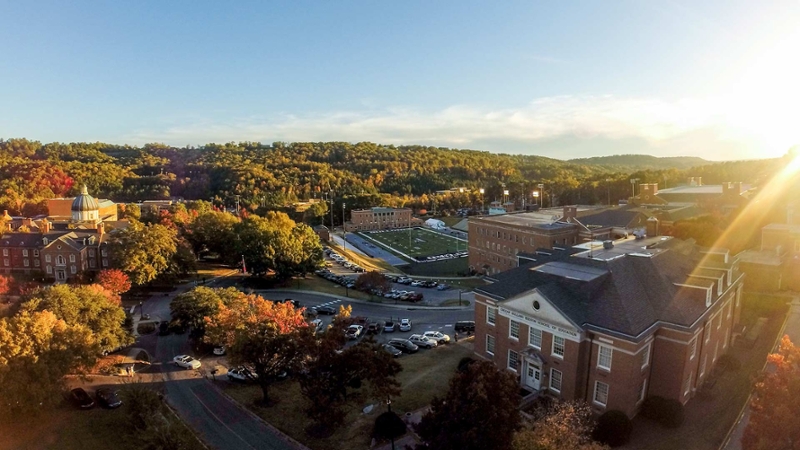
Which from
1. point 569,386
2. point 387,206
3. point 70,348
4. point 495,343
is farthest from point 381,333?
point 387,206

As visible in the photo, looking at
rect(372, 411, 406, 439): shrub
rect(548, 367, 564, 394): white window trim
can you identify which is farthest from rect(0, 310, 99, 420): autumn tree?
rect(548, 367, 564, 394): white window trim

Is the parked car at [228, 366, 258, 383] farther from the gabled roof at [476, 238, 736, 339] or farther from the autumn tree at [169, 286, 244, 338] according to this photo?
the gabled roof at [476, 238, 736, 339]

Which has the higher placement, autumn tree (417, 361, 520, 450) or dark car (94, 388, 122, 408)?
autumn tree (417, 361, 520, 450)

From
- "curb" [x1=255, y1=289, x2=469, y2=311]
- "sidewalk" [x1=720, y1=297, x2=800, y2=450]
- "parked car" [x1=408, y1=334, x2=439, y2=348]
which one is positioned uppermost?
"sidewalk" [x1=720, y1=297, x2=800, y2=450]

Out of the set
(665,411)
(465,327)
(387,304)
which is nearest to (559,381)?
(665,411)

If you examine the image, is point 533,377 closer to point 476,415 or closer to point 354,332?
point 476,415
